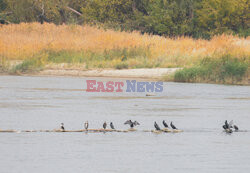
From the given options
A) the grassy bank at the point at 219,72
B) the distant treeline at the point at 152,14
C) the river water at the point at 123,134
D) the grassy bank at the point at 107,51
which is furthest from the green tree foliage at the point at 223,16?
the river water at the point at 123,134

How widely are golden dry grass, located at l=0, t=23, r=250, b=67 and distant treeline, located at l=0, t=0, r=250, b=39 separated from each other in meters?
8.86

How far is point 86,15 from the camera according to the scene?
47.6 metres

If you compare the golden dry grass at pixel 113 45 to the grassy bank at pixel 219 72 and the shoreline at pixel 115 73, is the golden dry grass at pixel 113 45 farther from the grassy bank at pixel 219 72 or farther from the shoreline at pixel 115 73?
the grassy bank at pixel 219 72

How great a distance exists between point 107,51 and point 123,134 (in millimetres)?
18706

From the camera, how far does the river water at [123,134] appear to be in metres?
11.0

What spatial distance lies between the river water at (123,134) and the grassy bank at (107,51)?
22.0ft

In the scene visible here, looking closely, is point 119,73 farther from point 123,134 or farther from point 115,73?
point 123,134

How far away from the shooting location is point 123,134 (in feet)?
45.9

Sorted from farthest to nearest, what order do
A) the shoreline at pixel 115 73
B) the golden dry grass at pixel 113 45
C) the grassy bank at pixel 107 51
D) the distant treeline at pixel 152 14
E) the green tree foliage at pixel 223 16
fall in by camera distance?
the distant treeline at pixel 152 14 < the green tree foliage at pixel 223 16 < the golden dry grass at pixel 113 45 < the grassy bank at pixel 107 51 < the shoreline at pixel 115 73

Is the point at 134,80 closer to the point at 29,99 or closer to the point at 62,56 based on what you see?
the point at 62,56

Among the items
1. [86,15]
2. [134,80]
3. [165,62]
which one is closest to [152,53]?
[165,62]

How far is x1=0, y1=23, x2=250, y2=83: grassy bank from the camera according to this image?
31031 mm

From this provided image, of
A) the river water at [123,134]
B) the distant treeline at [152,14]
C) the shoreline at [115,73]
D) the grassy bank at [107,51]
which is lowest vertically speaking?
the river water at [123,134]

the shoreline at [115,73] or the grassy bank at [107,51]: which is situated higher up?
the grassy bank at [107,51]
